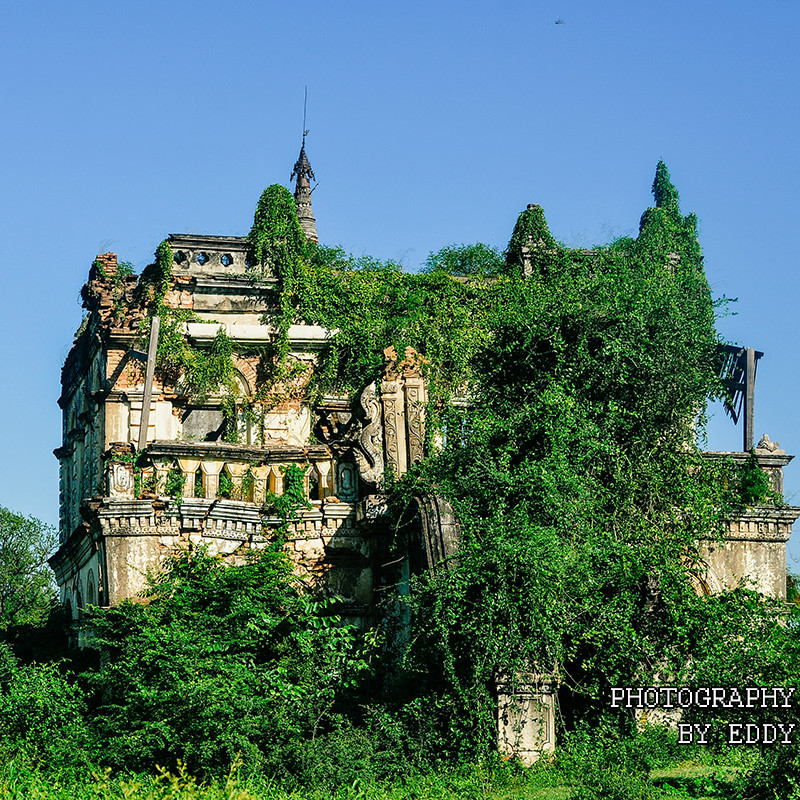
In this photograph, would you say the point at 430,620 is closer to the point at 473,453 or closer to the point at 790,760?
the point at 473,453

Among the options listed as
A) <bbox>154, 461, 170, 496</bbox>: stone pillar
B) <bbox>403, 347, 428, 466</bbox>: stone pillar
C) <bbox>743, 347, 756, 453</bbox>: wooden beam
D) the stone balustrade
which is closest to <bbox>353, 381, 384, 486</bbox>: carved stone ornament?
<bbox>403, 347, 428, 466</bbox>: stone pillar

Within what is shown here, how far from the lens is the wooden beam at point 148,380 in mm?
21656

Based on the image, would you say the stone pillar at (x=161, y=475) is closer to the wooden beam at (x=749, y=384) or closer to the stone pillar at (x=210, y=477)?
the stone pillar at (x=210, y=477)

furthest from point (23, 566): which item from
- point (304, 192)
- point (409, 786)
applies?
point (409, 786)

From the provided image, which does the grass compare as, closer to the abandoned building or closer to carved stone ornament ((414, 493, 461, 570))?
carved stone ornament ((414, 493, 461, 570))

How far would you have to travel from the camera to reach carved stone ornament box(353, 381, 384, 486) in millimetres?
21461

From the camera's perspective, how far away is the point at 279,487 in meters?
21.9

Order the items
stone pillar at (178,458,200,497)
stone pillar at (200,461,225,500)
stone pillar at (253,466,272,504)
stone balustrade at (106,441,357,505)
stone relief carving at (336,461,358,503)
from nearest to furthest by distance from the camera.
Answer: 1. stone balustrade at (106,441,357,505)
2. stone pillar at (178,458,200,497)
3. stone pillar at (200,461,225,500)
4. stone pillar at (253,466,272,504)
5. stone relief carving at (336,461,358,503)

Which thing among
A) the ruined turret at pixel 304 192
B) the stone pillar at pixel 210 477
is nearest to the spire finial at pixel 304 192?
the ruined turret at pixel 304 192

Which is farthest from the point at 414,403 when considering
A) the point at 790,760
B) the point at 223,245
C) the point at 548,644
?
the point at 790,760

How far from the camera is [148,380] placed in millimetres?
22062

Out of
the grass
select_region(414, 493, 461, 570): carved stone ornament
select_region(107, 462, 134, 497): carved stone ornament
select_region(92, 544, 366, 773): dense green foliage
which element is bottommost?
the grass

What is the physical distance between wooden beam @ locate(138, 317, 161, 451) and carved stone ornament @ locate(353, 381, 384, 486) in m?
3.29

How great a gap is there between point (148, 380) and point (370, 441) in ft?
12.1
